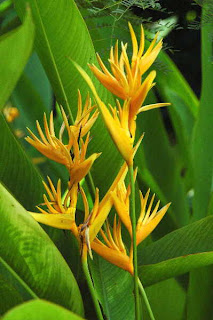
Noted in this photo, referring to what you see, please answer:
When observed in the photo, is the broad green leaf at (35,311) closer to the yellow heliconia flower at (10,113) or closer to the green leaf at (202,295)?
the green leaf at (202,295)

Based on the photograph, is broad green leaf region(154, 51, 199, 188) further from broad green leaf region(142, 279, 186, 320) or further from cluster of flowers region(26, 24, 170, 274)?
cluster of flowers region(26, 24, 170, 274)

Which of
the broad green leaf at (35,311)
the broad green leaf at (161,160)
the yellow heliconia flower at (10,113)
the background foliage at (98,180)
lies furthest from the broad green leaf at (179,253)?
the yellow heliconia flower at (10,113)

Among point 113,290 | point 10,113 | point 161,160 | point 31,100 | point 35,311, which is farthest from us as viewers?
point 10,113

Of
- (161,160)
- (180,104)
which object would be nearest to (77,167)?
(161,160)

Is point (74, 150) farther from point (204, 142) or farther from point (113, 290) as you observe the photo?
point (204, 142)

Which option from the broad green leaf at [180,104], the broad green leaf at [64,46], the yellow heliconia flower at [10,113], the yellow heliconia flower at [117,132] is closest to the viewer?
the yellow heliconia flower at [117,132]

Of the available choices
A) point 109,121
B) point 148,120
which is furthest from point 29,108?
point 109,121

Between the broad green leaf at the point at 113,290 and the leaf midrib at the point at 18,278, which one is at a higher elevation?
the leaf midrib at the point at 18,278

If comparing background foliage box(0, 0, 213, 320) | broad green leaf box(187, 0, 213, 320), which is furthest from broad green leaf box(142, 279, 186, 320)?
broad green leaf box(187, 0, 213, 320)

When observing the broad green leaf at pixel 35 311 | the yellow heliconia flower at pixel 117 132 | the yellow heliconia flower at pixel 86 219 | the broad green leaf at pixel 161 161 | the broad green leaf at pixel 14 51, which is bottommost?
the broad green leaf at pixel 161 161
